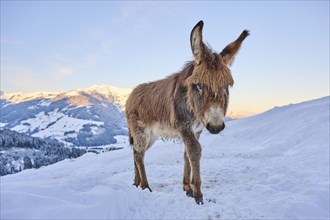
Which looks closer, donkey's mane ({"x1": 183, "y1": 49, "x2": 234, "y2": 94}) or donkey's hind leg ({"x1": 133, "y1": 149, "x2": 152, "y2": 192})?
donkey's mane ({"x1": 183, "y1": 49, "x2": 234, "y2": 94})

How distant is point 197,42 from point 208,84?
109cm

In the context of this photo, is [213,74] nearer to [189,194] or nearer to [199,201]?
[199,201]

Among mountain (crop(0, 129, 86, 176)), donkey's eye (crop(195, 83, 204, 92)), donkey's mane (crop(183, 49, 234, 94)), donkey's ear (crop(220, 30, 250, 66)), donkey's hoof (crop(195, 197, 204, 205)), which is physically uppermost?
donkey's ear (crop(220, 30, 250, 66))

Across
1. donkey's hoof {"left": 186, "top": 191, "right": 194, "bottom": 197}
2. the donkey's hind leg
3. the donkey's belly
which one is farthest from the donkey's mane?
the donkey's hind leg

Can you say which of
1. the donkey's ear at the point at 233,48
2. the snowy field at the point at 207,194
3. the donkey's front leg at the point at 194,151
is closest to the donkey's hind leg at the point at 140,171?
the snowy field at the point at 207,194

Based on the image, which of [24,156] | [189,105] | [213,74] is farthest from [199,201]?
[24,156]

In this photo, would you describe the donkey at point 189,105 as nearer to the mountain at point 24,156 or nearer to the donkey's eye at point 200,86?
the donkey's eye at point 200,86

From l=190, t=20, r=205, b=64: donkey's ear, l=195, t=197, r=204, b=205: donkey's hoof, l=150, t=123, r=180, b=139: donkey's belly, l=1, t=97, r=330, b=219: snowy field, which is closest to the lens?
l=1, t=97, r=330, b=219: snowy field

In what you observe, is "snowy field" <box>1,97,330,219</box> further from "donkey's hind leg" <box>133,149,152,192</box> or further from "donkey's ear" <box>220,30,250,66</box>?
"donkey's ear" <box>220,30,250,66</box>

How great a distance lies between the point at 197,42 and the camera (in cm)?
685

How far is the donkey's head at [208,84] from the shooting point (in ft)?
20.5

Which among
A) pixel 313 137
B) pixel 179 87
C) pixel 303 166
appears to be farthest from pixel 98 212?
pixel 313 137

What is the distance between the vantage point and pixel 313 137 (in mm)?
17281

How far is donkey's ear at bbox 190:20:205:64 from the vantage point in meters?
6.51
